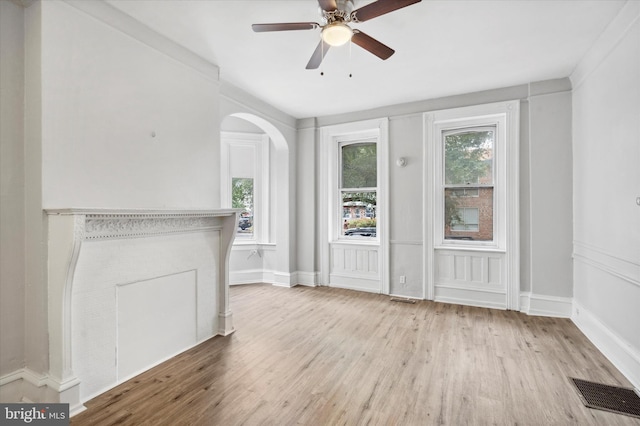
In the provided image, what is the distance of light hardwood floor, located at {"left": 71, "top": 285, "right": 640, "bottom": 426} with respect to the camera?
77.5 inches

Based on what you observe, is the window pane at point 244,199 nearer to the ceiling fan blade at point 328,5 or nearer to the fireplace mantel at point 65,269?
the fireplace mantel at point 65,269

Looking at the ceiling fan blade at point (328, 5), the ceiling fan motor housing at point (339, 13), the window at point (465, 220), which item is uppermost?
the ceiling fan motor housing at point (339, 13)

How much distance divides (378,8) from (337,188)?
3.41 meters

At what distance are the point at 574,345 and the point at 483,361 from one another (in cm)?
107

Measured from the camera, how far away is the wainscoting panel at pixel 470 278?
4082 millimetres

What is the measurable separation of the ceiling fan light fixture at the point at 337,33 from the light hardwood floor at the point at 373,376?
2.49 m

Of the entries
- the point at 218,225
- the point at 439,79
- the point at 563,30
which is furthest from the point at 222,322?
the point at 563,30

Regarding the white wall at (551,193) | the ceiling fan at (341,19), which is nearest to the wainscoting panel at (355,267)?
the white wall at (551,193)

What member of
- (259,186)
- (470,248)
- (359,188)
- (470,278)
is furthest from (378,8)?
(259,186)

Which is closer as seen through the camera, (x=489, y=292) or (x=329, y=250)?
(x=489, y=292)

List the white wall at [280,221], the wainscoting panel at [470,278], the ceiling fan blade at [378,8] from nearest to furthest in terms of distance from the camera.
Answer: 1. the ceiling fan blade at [378,8]
2. the wainscoting panel at [470,278]
3. the white wall at [280,221]

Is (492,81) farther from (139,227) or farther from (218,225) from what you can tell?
(139,227)

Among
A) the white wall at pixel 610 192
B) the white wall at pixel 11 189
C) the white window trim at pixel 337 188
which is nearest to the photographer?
the white wall at pixel 11 189

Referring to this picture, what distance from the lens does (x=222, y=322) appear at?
325 centimetres
